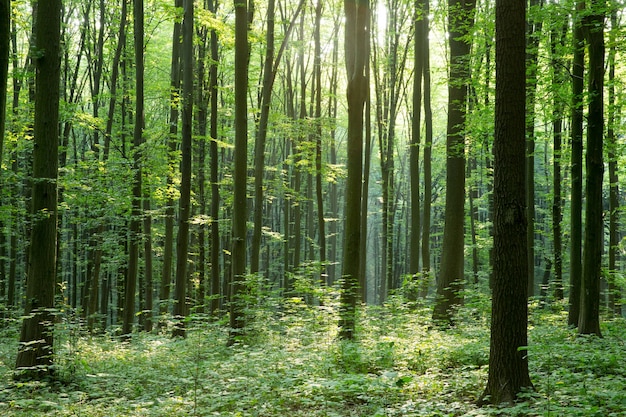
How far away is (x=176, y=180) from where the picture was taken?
55.8 ft

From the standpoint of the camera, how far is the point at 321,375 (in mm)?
7195

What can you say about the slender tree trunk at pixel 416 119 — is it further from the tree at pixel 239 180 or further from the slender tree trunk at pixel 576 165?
the tree at pixel 239 180

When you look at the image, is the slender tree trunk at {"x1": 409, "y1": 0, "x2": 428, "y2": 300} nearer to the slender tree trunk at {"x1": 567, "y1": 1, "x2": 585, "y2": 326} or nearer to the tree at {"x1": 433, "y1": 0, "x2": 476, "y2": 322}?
the tree at {"x1": 433, "y1": 0, "x2": 476, "y2": 322}

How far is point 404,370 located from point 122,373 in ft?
14.6

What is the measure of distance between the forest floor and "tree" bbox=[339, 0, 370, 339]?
0.46m

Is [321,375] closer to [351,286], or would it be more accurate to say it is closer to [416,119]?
[351,286]

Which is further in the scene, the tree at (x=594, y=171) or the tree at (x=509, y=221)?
the tree at (x=594, y=171)

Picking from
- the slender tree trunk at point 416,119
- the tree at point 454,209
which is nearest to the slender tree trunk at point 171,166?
the slender tree trunk at point 416,119

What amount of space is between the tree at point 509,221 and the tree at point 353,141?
4097 mm

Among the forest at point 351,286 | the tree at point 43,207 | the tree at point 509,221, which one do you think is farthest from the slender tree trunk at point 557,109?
the tree at point 43,207

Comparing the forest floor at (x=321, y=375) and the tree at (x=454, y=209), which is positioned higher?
the tree at (x=454, y=209)

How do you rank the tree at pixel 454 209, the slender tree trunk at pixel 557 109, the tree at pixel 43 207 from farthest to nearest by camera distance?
the tree at pixel 454 209, the slender tree trunk at pixel 557 109, the tree at pixel 43 207

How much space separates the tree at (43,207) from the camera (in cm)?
786

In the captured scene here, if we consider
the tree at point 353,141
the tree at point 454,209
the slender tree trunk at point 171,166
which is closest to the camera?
the tree at point 353,141
